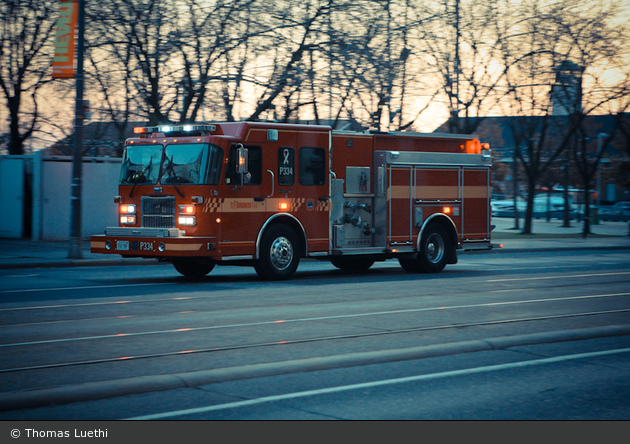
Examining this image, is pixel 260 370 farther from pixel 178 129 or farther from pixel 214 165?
pixel 178 129

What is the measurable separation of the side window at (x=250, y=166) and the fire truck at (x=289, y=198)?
0.07ft

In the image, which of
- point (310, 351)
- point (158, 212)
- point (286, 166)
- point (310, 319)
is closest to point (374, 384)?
point (310, 351)

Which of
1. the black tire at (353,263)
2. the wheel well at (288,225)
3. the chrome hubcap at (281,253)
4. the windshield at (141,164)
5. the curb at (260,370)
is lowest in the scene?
the curb at (260,370)

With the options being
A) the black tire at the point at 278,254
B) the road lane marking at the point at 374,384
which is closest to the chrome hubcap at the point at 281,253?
the black tire at the point at 278,254

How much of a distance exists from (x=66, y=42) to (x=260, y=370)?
14.8 meters

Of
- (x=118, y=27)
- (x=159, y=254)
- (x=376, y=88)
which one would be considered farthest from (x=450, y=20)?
(x=159, y=254)

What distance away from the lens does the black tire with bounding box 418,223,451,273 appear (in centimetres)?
1828

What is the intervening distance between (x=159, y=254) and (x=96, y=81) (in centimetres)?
1302

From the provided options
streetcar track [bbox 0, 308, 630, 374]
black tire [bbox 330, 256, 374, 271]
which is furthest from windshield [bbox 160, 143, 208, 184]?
streetcar track [bbox 0, 308, 630, 374]

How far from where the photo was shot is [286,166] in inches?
628

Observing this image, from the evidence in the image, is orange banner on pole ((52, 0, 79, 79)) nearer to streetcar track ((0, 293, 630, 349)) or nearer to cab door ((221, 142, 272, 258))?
cab door ((221, 142, 272, 258))

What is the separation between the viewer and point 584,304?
40.8ft

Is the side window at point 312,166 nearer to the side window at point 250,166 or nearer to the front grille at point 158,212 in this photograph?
the side window at point 250,166

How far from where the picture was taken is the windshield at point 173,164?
14797mm
